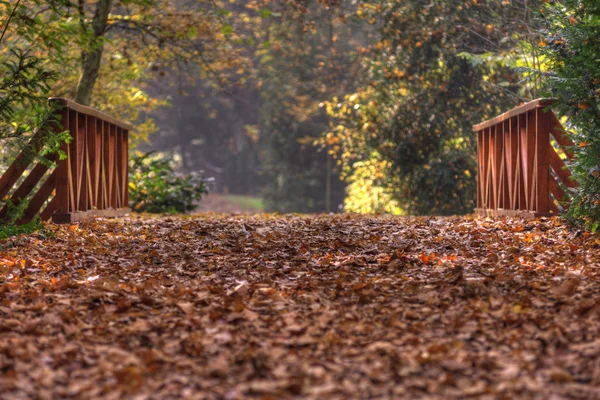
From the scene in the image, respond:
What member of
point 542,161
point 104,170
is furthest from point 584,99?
point 104,170

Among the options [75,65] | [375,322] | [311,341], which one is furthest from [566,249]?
[75,65]

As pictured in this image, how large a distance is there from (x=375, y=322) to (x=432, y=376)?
0.91 meters

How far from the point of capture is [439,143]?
1585 cm

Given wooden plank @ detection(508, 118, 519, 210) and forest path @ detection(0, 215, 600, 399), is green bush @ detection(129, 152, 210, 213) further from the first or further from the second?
wooden plank @ detection(508, 118, 519, 210)

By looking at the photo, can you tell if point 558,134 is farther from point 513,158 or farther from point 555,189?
point 513,158

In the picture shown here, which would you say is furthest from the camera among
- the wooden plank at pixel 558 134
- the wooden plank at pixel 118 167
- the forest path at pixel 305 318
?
the wooden plank at pixel 118 167

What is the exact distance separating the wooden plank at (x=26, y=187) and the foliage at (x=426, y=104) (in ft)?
30.3

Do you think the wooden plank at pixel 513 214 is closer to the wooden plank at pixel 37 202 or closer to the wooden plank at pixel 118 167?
the wooden plank at pixel 37 202

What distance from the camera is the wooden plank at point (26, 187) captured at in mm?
8086

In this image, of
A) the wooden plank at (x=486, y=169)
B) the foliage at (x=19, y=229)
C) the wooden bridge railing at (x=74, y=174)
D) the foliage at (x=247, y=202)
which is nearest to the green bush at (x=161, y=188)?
the wooden bridge railing at (x=74, y=174)

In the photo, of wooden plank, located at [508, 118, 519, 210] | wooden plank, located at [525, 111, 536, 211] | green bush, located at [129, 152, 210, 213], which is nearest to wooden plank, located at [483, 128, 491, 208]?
wooden plank, located at [508, 118, 519, 210]

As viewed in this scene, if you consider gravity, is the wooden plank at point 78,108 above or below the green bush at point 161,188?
above

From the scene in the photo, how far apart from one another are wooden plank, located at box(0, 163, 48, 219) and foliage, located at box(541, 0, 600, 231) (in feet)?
18.4

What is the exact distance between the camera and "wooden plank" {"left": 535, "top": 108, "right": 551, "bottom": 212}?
8.05 m
